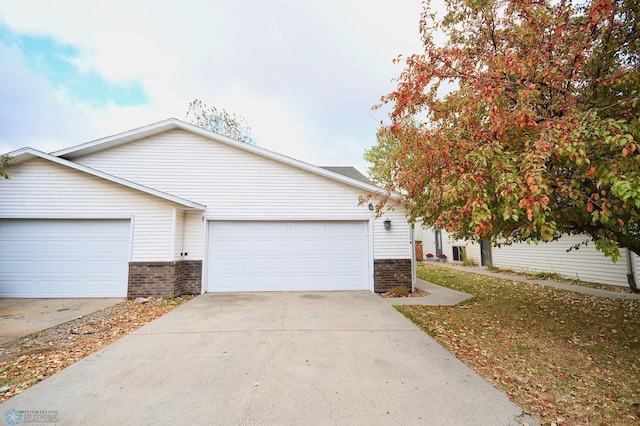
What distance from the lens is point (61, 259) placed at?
8539 mm

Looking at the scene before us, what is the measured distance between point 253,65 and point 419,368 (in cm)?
1239

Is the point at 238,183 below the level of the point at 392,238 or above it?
above

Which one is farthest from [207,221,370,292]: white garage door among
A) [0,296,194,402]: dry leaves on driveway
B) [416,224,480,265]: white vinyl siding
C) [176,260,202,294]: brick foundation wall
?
[416,224,480,265]: white vinyl siding

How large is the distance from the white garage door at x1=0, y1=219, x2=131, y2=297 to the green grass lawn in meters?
8.26

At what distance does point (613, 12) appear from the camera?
12.4ft

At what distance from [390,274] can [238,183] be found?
5.71 meters

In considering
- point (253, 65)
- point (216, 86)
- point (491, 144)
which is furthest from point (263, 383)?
point (216, 86)

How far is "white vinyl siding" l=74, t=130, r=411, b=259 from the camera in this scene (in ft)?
31.0

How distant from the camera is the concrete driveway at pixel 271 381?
282 centimetres

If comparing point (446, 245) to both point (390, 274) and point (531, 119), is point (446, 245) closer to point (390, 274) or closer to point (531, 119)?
point (390, 274)

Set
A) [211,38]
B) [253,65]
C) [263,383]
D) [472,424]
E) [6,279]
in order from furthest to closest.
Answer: [253,65], [211,38], [6,279], [263,383], [472,424]

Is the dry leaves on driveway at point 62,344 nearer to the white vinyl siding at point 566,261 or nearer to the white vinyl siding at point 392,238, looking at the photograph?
the white vinyl siding at point 392,238

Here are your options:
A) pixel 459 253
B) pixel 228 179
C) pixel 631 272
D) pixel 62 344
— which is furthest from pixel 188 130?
pixel 459 253

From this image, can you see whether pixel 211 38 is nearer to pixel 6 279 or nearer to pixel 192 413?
pixel 6 279
